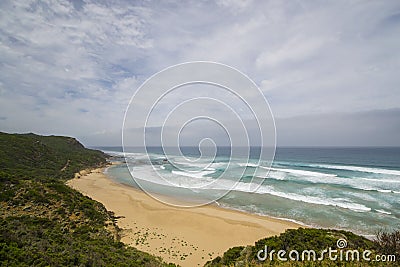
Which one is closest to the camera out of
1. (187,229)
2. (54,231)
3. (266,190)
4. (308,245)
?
(308,245)

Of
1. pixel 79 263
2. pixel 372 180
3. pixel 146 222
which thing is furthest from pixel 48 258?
pixel 372 180

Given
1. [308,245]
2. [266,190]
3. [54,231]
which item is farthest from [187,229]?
[266,190]

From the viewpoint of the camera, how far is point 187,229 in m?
14.1

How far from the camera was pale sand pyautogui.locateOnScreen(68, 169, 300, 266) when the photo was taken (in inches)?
431

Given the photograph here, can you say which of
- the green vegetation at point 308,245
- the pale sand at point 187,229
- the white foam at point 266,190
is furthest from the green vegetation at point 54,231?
the white foam at point 266,190

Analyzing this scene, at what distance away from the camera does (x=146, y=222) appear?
15.2 meters

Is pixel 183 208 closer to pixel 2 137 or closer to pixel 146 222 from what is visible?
pixel 146 222

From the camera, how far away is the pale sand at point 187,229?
10.9 metres

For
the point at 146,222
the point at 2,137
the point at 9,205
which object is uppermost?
the point at 2,137

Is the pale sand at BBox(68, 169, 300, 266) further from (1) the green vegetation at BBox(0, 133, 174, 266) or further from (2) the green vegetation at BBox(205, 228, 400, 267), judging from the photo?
(2) the green vegetation at BBox(205, 228, 400, 267)

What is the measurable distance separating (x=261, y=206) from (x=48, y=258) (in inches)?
646

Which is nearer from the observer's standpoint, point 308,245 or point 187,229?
point 308,245

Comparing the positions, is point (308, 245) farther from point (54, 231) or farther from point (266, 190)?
point (266, 190)

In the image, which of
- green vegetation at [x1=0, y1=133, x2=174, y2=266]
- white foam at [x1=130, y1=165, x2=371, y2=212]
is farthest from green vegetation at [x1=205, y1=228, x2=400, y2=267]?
white foam at [x1=130, y1=165, x2=371, y2=212]
